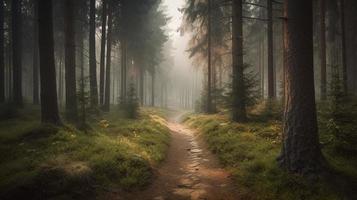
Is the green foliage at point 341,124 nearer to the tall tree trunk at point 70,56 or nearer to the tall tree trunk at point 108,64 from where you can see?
the tall tree trunk at point 70,56

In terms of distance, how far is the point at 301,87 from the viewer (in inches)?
278

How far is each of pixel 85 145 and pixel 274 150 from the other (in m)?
6.51

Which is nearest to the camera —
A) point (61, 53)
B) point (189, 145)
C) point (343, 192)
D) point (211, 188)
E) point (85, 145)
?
point (343, 192)

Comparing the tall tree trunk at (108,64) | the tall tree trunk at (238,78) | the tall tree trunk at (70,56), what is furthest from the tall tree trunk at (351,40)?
the tall tree trunk at (70,56)

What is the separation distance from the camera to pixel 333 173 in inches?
266

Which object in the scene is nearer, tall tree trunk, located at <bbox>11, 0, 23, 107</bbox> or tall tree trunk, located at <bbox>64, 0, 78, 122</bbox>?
tall tree trunk, located at <bbox>64, 0, 78, 122</bbox>

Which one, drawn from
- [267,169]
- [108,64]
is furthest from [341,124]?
[108,64]

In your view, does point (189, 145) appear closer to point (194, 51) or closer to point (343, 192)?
point (343, 192)

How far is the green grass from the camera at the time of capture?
6121 millimetres

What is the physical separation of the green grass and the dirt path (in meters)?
0.37

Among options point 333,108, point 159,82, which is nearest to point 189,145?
point 333,108

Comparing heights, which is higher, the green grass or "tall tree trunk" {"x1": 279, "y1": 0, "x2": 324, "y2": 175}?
"tall tree trunk" {"x1": 279, "y1": 0, "x2": 324, "y2": 175}

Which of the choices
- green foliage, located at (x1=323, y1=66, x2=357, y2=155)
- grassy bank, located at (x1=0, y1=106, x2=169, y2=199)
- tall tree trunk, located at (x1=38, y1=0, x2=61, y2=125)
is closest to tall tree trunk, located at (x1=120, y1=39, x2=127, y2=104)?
tall tree trunk, located at (x1=38, y1=0, x2=61, y2=125)

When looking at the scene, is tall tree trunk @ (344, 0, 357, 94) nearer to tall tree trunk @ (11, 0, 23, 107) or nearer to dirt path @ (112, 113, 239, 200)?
dirt path @ (112, 113, 239, 200)
